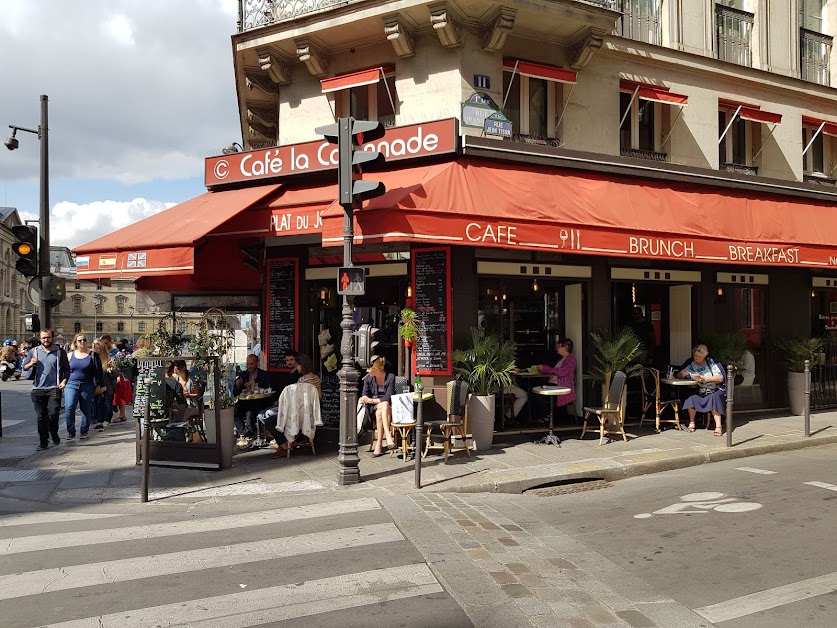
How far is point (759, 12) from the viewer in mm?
14125

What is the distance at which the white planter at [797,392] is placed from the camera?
A: 13.0 metres

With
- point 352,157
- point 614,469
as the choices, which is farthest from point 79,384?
point 614,469

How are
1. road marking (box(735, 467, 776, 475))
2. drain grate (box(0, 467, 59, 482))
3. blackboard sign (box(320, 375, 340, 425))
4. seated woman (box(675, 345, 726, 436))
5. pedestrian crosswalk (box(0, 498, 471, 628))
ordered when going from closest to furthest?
1. pedestrian crosswalk (box(0, 498, 471, 628))
2. road marking (box(735, 467, 776, 475))
3. drain grate (box(0, 467, 59, 482))
4. seated woman (box(675, 345, 726, 436))
5. blackboard sign (box(320, 375, 340, 425))

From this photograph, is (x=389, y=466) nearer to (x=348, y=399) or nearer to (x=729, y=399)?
(x=348, y=399)

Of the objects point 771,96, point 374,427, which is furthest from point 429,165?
point 771,96

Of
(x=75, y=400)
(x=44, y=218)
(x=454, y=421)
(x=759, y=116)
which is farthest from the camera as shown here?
(x=759, y=116)

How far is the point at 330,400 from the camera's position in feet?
38.8

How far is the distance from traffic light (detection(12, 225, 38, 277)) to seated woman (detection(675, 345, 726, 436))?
11256 mm

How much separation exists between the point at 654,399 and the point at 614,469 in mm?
4480

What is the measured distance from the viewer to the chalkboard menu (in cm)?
1202

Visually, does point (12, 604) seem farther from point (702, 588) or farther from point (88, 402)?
point (88, 402)

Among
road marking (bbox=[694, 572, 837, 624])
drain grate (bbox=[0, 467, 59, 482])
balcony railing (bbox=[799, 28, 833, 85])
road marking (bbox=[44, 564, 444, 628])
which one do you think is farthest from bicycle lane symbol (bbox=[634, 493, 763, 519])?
balcony railing (bbox=[799, 28, 833, 85])

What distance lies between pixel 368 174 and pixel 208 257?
12.5 ft

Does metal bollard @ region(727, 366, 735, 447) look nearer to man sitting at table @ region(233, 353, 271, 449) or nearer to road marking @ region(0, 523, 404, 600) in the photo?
road marking @ region(0, 523, 404, 600)
